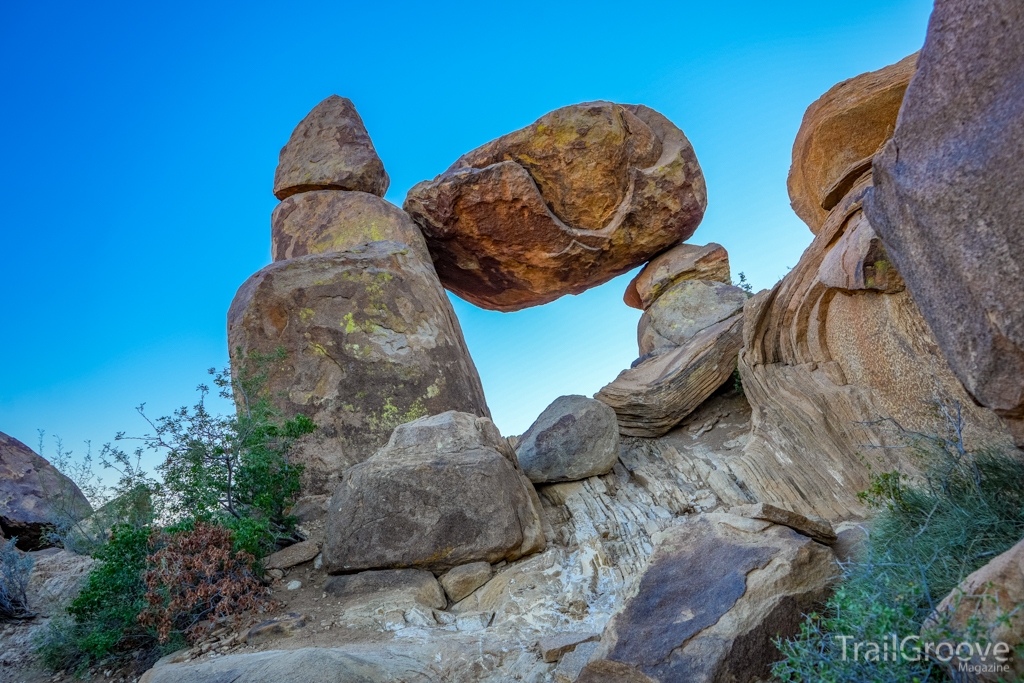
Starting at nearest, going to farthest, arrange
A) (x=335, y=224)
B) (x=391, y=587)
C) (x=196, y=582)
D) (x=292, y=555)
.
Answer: (x=196, y=582) < (x=391, y=587) < (x=292, y=555) < (x=335, y=224)

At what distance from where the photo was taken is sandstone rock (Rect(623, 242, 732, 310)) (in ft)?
47.2

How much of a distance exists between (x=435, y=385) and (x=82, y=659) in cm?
539

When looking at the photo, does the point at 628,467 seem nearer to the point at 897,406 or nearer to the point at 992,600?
the point at 897,406

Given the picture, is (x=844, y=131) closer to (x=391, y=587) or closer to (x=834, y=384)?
(x=834, y=384)

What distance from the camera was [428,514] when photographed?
6555mm

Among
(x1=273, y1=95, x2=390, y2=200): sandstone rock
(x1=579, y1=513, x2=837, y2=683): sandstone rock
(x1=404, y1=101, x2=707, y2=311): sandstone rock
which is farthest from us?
(x1=273, y1=95, x2=390, y2=200): sandstone rock

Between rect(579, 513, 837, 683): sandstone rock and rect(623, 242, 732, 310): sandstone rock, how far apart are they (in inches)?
425

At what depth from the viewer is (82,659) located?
18.0 ft

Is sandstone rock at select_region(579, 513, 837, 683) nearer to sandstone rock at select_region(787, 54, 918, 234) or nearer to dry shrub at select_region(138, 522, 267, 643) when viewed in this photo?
dry shrub at select_region(138, 522, 267, 643)

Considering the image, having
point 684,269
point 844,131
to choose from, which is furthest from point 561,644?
point 684,269

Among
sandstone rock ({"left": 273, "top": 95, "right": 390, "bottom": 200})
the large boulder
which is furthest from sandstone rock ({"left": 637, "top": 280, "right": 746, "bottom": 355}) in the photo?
the large boulder

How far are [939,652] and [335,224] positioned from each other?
1206 centimetres

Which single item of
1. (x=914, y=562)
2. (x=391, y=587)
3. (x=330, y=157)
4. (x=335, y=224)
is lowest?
(x=914, y=562)

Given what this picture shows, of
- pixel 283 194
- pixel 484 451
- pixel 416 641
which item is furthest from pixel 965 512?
pixel 283 194
